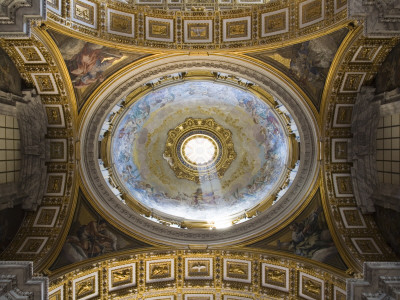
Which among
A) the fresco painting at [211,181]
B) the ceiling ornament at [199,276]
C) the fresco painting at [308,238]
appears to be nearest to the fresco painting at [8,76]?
the fresco painting at [211,181]

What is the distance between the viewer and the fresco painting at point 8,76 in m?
12.6

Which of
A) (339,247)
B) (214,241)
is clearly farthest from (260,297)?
(339,247)

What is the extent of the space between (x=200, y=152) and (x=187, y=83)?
5451mm

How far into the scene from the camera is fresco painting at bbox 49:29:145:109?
13.1 meters

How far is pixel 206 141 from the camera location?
21.3 m

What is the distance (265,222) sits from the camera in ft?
51.1

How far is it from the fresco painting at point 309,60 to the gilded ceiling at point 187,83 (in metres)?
0.04

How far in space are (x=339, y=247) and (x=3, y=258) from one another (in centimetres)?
1226

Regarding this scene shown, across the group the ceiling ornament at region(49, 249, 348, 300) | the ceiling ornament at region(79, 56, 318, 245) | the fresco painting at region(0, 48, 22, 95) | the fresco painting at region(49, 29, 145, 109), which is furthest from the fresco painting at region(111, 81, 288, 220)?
the fresco painting at region(0, 48, 22, 95)

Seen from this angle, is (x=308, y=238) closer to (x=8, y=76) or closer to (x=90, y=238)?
(x=90, y=238)

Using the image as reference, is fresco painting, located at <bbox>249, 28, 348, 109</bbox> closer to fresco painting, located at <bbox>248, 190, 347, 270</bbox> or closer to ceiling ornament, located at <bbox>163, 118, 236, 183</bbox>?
fresco painting, located at <bbox>248, 190, 347, 270</bbox>

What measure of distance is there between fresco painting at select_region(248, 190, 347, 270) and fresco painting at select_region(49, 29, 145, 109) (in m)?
8.99

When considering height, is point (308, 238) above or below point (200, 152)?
below

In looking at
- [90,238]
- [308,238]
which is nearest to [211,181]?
[308,238]
